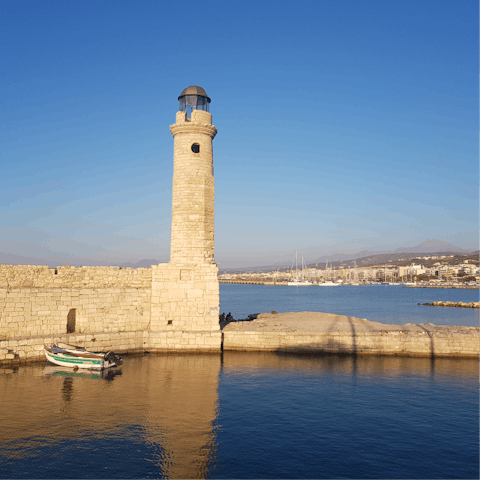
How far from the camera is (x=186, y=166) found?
17938 mm

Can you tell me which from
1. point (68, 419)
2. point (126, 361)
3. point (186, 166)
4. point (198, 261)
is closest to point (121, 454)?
point (68, 419)

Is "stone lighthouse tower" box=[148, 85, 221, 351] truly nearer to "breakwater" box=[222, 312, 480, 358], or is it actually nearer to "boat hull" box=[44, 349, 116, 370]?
"breakwater" box=[222, 312, 480, 358]

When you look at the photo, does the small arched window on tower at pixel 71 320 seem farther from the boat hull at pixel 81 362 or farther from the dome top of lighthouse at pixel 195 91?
the dome top of lighthouse at pixel 195 91

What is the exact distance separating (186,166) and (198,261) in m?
4.57

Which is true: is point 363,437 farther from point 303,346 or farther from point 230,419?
point 303,346

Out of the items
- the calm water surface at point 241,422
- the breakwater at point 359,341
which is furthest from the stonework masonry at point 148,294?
the calm water surface at point 241,422

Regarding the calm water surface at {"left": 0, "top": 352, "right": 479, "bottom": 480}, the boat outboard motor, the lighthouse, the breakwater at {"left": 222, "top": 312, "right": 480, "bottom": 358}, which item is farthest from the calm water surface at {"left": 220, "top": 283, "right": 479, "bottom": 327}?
the boat outboard motor

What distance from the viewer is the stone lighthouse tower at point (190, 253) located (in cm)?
1681

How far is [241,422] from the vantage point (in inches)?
389

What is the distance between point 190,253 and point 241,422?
9025mm

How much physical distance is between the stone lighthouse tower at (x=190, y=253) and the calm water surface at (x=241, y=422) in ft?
6.77

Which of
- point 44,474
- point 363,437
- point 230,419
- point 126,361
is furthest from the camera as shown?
point 126,361

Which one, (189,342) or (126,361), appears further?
(189,342)

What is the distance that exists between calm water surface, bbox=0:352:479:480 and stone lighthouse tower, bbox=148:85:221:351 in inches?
81.2
